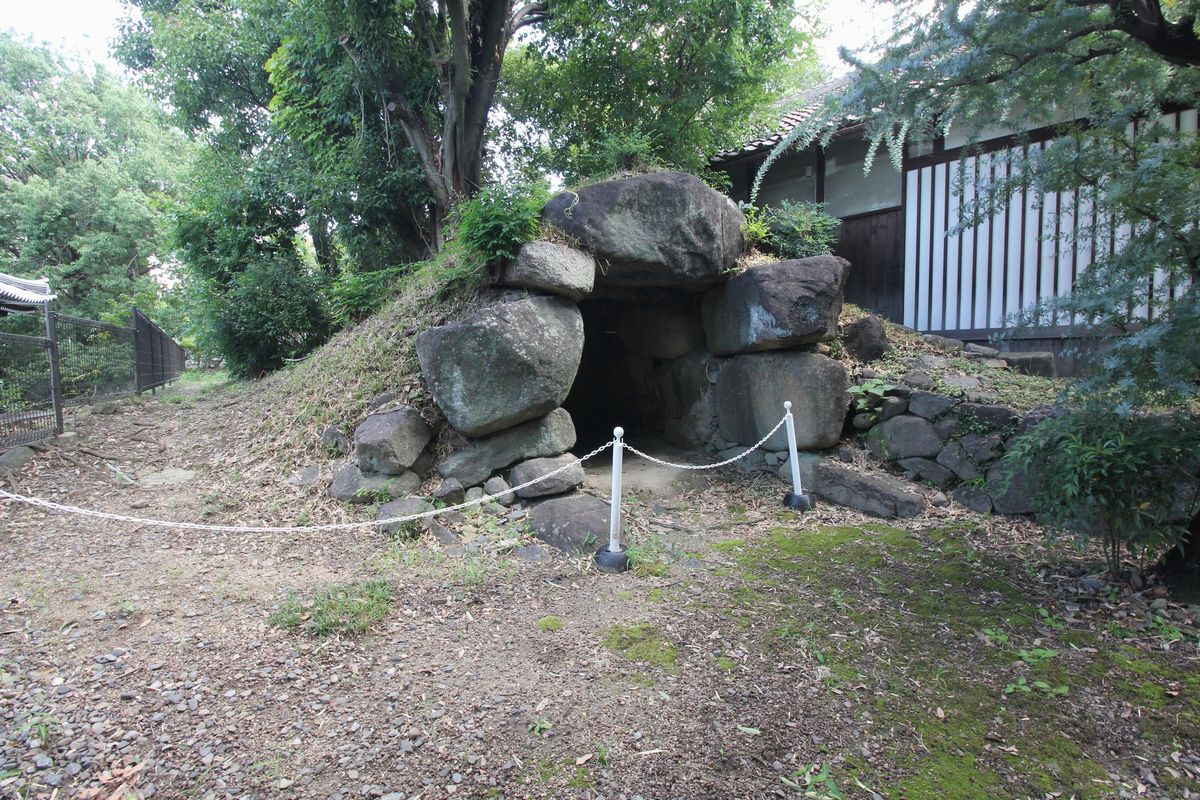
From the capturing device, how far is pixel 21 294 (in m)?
9.39

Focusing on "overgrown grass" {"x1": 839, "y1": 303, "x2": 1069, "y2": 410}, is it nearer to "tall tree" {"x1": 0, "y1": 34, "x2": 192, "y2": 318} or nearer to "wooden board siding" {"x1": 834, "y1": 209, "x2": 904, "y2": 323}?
"wooden board siding" {"x1": 834, "y1": 209, "x2": 904, "y2": 323}

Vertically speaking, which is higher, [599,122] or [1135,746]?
[599,122]

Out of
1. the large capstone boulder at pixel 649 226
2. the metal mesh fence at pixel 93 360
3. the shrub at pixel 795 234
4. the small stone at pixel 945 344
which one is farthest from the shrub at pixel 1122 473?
the metal mesh fence at pixel 93 360

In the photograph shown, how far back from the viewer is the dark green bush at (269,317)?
1023 centimetres

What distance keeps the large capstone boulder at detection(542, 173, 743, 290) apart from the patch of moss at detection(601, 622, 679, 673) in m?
3.28

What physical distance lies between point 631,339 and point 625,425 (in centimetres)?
132

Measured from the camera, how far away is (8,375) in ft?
19.6

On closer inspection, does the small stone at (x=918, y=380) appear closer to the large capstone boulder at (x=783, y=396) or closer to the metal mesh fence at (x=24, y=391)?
the large capstone boulder at (x=783, y=396)

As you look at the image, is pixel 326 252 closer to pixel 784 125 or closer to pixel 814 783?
pixel 784 125

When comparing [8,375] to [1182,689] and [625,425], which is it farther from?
[1182,689]

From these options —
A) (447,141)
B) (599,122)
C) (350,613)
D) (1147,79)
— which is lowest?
(350,613)

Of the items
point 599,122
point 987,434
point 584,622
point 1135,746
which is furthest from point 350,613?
point 599,122

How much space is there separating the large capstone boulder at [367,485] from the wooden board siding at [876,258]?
6377mm

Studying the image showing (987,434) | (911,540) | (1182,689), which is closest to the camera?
(1182,689)
